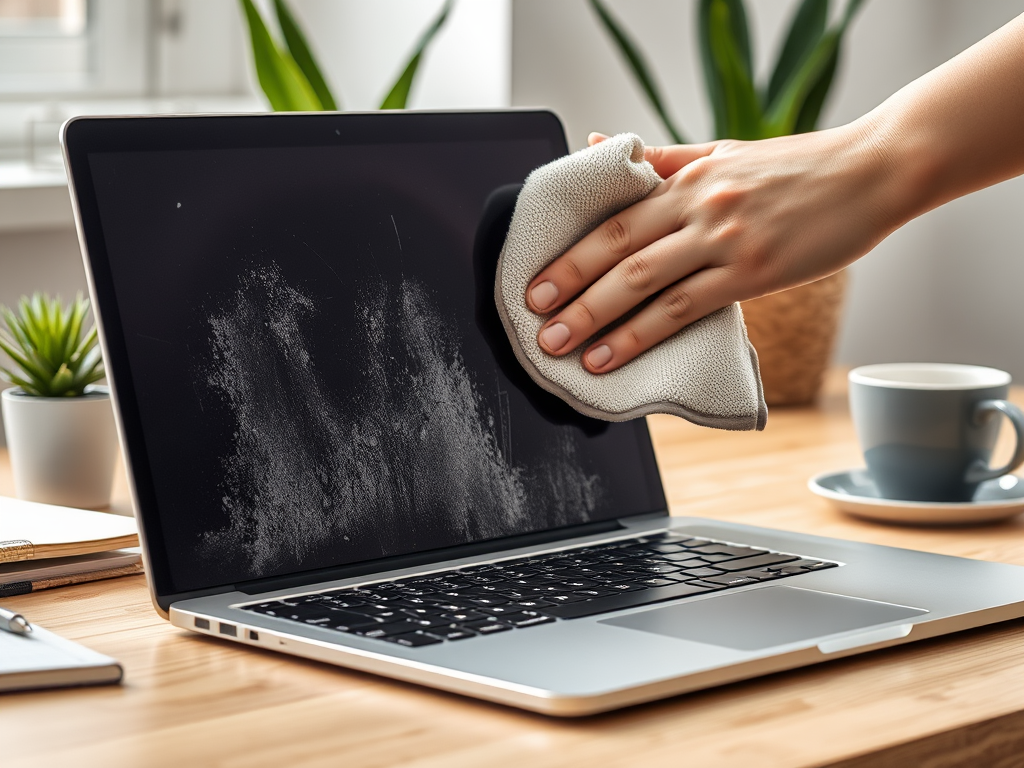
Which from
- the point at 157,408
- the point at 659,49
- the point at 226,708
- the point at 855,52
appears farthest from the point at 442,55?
the point at 226,708

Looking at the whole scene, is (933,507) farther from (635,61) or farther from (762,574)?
(635,61)

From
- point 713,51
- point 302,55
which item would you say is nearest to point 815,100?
point 713,51

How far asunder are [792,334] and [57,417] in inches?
29.5

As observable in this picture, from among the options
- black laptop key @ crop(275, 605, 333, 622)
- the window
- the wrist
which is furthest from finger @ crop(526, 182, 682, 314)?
the window

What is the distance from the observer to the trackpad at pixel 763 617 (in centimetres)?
55

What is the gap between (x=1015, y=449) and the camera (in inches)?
35.1

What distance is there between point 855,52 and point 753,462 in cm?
99

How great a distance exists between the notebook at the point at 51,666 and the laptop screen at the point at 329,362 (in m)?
0.08

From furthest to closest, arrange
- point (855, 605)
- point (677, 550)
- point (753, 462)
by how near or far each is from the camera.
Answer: point (753, 462)
point (677, 550)
point (855, 605)

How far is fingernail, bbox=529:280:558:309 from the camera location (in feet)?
2.38

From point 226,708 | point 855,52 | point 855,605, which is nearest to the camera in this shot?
point 226,708

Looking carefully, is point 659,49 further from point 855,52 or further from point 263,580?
point 263,580

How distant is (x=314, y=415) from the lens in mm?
683

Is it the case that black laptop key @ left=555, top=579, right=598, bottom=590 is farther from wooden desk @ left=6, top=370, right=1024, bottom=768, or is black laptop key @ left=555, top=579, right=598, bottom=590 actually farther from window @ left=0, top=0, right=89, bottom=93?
window @ left=0, top=0, right=89, bottom=93
